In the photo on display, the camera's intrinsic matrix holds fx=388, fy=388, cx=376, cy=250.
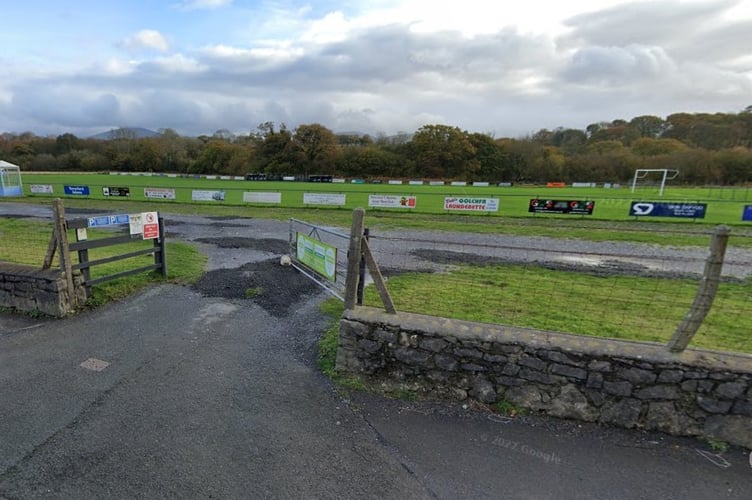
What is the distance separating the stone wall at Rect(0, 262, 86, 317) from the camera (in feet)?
20.7

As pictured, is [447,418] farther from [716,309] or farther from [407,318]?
[716,309]

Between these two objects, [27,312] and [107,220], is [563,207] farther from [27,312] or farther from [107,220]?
[27,312]

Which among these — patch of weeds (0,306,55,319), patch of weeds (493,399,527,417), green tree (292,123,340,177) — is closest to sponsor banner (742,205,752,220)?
patch of weeds (493,399,527,417)

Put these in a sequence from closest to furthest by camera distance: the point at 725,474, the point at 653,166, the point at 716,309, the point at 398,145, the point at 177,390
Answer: the point at 725,474, the point at 177,390, the point at 716,309, the point at 653,166, the point at 398,145

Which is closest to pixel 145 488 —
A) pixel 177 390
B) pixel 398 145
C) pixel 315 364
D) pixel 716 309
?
pixel 177 390

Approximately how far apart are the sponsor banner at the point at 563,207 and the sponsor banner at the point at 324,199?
38.8 ft

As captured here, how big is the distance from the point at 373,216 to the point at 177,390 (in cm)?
1765

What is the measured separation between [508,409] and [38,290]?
740 centimetres

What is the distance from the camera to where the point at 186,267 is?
31.8 ft

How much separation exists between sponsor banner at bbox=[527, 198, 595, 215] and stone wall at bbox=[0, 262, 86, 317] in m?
21.7

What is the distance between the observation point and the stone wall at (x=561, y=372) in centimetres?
367

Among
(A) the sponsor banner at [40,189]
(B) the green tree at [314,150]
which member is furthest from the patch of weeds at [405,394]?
(B) the green tree at [314,150]

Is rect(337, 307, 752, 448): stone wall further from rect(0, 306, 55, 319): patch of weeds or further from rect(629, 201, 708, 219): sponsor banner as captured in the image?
rect(629, 201, 708, 219): sponsor banner

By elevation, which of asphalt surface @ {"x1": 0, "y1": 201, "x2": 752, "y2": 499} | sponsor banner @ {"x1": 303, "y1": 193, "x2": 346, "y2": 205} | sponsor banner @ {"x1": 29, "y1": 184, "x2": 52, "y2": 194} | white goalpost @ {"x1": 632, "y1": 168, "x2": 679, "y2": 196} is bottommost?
sponsor banner @ {"x1": 29, "y1": 184, "x2": 52, "y2": 194}
